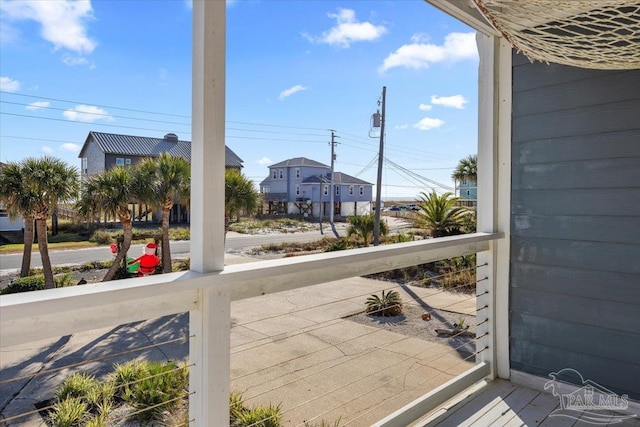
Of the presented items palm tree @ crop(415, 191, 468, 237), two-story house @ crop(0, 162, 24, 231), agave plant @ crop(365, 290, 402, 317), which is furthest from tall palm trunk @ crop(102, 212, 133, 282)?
palm tree @ crop(415, 191, 468, 237)

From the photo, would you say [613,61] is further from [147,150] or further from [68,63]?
[68,63]

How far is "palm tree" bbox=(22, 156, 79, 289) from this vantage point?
4.62m

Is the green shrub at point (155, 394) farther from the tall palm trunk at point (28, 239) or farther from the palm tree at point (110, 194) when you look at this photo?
the palm tree at point (110, 194)

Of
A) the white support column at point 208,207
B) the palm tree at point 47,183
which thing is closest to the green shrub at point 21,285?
the palm tree at point 47,183

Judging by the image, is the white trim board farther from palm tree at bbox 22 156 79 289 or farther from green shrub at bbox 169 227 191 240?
palm tree at bbox 22 156 79 289

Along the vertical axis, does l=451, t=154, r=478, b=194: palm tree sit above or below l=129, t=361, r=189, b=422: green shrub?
above

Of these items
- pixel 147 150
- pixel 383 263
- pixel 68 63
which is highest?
pixel 68 63

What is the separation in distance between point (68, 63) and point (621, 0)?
477cm

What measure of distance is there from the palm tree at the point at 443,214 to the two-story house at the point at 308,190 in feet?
12.1

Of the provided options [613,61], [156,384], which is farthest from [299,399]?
[613,61]

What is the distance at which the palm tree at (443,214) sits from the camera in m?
7.68

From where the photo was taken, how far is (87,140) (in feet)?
13.1

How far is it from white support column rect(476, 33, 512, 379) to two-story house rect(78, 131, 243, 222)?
2667 millimetres

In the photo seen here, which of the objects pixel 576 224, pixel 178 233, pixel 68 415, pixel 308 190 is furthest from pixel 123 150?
pixel 308 190
